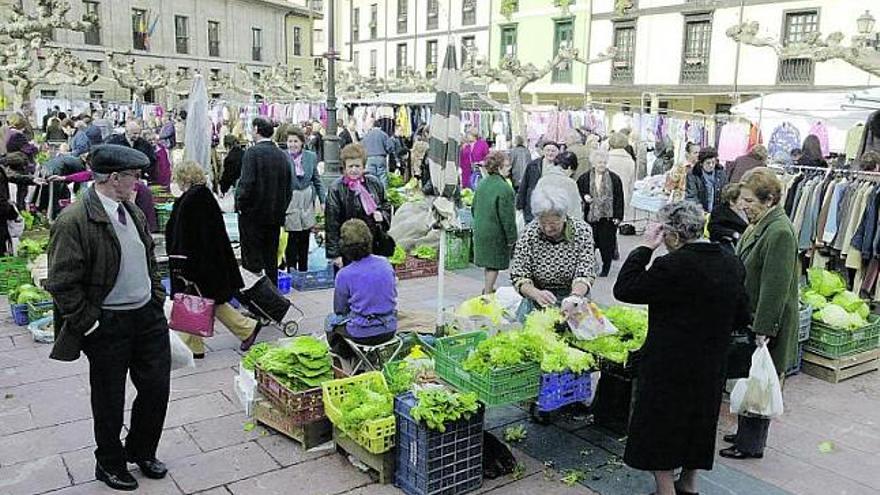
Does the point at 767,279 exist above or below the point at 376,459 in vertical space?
above

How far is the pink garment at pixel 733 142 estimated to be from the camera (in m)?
15.1

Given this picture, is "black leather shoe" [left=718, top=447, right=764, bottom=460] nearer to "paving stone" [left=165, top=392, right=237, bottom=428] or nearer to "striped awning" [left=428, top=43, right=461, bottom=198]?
"striped awning" [left=428, top=43, right=461, bottom=198]

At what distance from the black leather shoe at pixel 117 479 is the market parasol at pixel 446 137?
88.6 inches

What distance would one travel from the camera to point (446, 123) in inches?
197

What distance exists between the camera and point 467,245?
9.90 m

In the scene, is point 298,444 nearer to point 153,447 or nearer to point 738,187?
point 153,447

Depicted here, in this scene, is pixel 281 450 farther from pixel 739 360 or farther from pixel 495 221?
pixel 495 221

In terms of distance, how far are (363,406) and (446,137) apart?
1.98 metres

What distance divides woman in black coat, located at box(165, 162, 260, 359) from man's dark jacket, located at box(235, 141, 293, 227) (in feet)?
3.84

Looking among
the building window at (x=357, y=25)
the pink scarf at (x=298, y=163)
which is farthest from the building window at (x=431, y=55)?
the pink scarf at (x=298, y=163)

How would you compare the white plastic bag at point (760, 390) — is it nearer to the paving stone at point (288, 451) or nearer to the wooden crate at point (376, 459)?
the wooden crate at point (376, 459)

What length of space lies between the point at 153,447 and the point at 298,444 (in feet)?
2.85

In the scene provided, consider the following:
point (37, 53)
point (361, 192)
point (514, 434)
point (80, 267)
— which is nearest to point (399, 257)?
point (361, 192)

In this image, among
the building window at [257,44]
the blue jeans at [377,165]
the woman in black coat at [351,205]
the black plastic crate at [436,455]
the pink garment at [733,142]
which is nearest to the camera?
the black plastic crate at [436,455]
